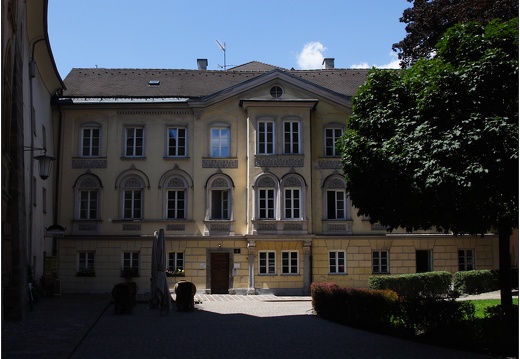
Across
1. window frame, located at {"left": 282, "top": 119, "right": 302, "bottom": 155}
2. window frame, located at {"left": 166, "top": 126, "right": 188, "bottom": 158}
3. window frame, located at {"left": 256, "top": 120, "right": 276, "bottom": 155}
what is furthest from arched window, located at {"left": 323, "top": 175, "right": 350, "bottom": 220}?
window frame, located at {"left": 166, "top": 126, "right": 188, "bottom": 158}

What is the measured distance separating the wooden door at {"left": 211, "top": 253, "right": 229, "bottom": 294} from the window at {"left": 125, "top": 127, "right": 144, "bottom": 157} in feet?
21.8

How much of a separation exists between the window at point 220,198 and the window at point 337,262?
5.68 meters

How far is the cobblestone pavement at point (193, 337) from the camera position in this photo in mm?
13000

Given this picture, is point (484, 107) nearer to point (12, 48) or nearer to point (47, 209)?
point (12, 48)

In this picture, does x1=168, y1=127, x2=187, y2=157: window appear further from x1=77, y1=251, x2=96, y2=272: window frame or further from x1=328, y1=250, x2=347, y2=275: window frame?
x1=328, y1=250, x2=347, y2=275: window frame

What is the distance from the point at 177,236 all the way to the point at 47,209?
21.2 ft

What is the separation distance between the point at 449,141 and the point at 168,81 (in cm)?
2527

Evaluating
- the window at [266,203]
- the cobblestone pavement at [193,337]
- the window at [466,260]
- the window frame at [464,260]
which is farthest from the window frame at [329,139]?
the cobblestone pavement at [193,337]

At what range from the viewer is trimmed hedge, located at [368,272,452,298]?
3039cm

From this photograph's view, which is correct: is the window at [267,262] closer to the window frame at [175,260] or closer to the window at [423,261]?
the window frame at [175,260]

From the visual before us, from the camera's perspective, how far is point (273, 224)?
33.3 m

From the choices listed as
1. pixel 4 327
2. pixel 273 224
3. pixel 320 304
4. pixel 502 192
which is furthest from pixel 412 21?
pixel 4 327

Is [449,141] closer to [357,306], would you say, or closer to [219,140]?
[357,306]

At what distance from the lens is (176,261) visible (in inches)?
1325
